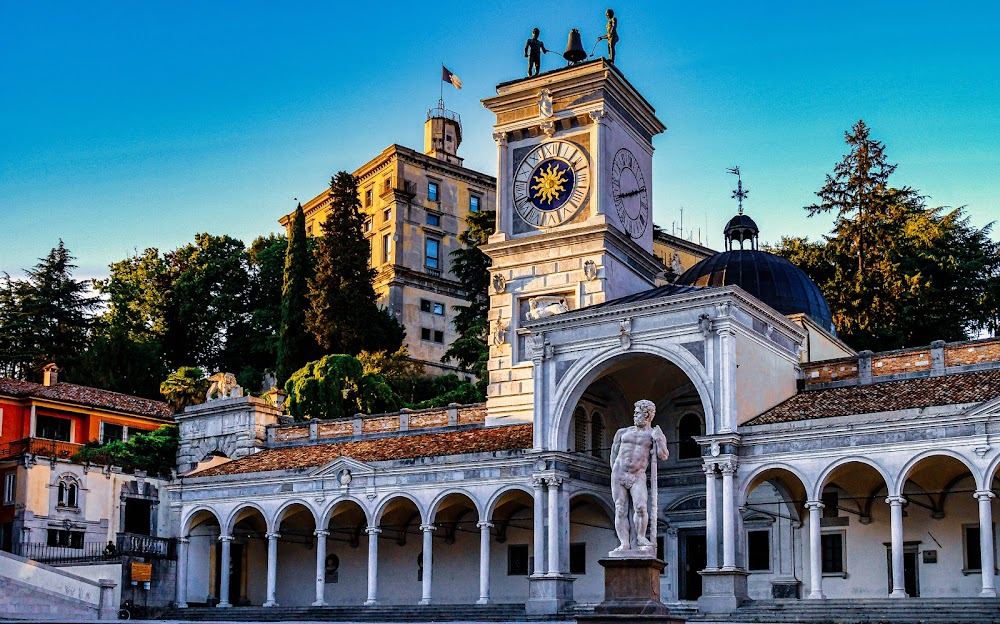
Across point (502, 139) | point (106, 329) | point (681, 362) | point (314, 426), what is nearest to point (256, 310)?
point (106, 329)

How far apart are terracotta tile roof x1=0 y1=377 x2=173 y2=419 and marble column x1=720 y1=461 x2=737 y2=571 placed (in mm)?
30202

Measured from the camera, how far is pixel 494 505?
37531mm

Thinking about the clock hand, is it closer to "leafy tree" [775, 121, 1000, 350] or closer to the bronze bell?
the bronze bell

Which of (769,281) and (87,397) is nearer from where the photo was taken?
(769,281)

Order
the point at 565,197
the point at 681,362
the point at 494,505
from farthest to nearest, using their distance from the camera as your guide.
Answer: the point at 565,197 < the point at 494,505 < the point at 681,362

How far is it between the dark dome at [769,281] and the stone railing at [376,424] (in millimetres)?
8043

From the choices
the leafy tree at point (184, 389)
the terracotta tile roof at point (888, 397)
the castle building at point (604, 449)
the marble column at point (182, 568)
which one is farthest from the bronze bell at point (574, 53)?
the leafy tree at point (184, 389)

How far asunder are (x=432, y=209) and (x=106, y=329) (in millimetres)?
18934

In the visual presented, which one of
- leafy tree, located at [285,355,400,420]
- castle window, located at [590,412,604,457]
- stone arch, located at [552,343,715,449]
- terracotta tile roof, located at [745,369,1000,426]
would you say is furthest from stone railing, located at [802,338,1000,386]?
leafy tree, located at [285,355,400,420]

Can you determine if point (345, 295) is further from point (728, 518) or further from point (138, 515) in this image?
point (728, 518)

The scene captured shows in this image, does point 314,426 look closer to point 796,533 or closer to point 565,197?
point 565,197

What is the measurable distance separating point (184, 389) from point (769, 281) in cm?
2998

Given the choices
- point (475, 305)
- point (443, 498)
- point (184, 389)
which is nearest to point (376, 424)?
point (443, 498)

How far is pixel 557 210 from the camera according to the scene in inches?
1652
